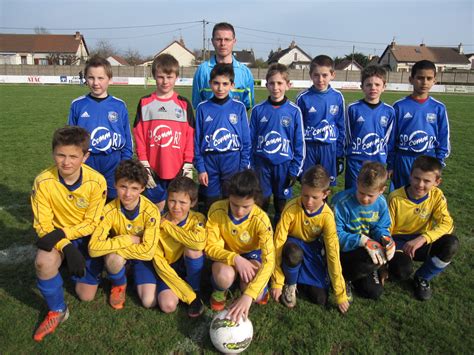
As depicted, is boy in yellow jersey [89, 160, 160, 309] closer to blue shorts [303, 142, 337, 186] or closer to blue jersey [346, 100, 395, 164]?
blue shorts [303, 142, 337, 186]

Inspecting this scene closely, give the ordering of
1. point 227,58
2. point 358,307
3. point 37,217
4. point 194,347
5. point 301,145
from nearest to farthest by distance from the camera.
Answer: point 194,347 → point 37,217 → point 358,307 → point 301,145 → point 227,58

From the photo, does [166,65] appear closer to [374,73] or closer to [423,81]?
[374,73]

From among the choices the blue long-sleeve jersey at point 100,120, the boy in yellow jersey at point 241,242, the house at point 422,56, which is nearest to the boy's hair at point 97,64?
the blue long-sleeve jersey at point 100,120

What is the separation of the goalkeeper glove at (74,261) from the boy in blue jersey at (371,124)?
113 inches

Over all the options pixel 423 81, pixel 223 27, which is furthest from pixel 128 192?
pixel 423 81

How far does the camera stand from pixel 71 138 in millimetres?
2773

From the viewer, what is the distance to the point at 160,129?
3.57 meters

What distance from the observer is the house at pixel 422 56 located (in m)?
60.3

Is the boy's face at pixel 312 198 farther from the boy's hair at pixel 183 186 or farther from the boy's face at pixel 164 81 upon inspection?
the boy's face at pixel 164 81

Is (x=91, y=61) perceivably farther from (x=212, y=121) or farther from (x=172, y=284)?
(x=172, y=284)

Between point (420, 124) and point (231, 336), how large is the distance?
116 inches

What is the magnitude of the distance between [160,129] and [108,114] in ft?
1.73

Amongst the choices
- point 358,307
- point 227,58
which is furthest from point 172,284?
point 227,58

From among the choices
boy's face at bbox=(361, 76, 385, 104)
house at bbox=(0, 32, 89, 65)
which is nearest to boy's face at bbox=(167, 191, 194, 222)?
boy's face at bbox=(361, 76, 385, 104)
